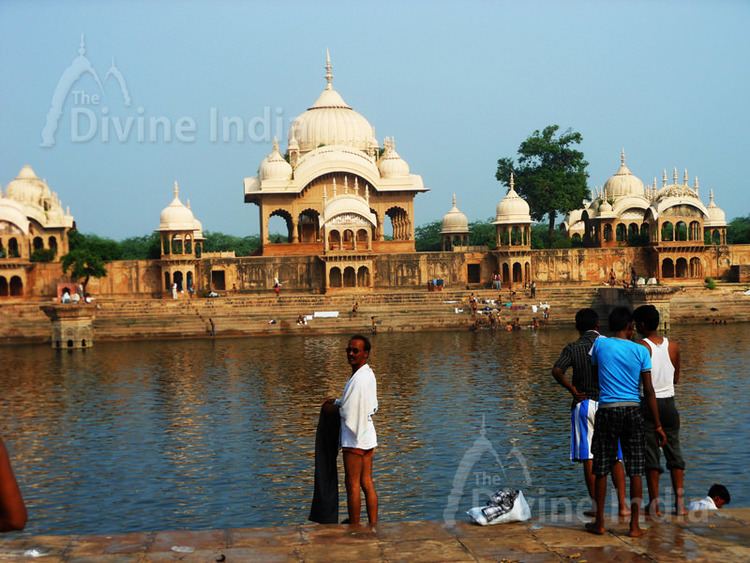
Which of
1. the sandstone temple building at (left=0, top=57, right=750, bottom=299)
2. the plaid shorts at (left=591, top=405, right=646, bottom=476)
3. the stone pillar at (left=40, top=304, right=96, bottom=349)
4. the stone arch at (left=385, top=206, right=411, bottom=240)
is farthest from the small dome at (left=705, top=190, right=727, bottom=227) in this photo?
the plaid shorts at (left=591, top=405, right=646, bottom=476)

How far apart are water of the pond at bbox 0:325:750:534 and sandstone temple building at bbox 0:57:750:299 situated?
12981mm

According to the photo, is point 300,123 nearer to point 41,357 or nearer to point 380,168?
point 380,168

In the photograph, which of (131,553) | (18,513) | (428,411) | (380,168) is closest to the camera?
(18,513)

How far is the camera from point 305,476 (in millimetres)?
10930

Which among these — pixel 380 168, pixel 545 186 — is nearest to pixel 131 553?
pixel 380 168

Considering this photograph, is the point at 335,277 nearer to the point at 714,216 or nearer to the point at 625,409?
the point at 714,216

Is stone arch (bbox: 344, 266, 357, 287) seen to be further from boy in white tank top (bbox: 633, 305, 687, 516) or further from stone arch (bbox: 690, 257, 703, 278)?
boy in white tank top (bbox: 633, 305, 687, 516)

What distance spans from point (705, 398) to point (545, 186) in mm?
30102

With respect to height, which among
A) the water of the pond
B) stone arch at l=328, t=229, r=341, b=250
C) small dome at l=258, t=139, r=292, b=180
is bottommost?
the water of the pond

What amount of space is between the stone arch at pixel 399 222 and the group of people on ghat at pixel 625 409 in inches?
1353

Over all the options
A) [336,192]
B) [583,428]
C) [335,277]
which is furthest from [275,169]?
[583,428]

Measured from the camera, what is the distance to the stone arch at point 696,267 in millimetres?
38719

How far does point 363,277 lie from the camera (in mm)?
36906

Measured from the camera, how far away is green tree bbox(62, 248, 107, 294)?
35156 mm
